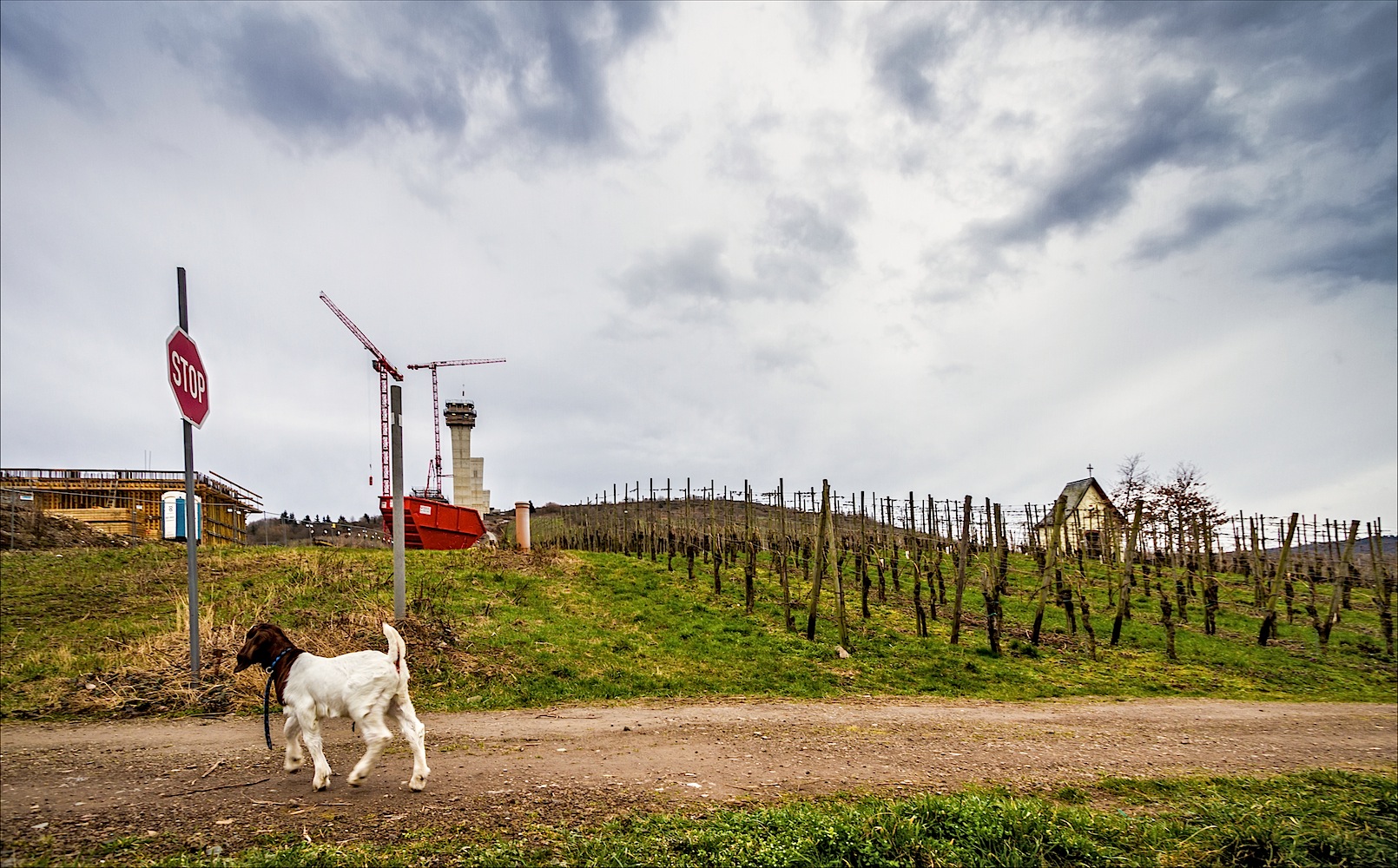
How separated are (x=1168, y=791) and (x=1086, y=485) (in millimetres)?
55882

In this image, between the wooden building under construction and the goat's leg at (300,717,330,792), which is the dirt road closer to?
the goat's leg at (300,717,330,792)

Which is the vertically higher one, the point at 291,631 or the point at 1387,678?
the point at 291,631

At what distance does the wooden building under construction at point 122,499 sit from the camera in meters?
29.7

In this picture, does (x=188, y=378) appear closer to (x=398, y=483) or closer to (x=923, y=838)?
(x=398, y=483)

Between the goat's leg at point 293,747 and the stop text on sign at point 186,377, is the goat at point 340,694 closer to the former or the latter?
the goat's leg at point 293,747

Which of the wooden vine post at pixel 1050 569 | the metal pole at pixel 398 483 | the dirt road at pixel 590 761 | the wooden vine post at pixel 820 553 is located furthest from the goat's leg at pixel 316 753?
the wooden vine post at pixel 1050 569

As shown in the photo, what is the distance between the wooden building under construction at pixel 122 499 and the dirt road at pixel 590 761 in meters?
26.9

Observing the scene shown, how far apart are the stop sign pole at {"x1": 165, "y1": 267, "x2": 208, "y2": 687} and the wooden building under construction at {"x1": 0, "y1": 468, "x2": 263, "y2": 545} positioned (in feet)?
80.7

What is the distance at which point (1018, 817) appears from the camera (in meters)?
5.53

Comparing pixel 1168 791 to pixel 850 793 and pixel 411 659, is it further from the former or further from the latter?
pixel 411 659

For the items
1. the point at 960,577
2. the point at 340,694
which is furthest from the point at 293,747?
the point at 960,577

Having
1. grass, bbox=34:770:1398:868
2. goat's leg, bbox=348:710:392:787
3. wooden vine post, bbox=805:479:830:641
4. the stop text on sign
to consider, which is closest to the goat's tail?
goat's leg, bbox=348:710:392:787

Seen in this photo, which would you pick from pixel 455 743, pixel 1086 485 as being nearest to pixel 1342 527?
pixel 1086 485

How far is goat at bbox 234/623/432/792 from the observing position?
539 centimetres
